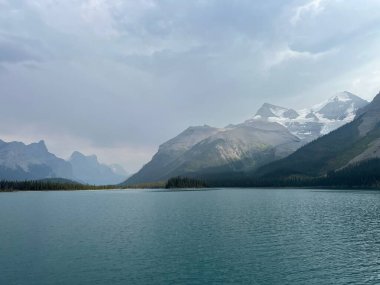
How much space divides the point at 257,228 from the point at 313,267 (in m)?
47.0

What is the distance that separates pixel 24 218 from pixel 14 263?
85.3 m

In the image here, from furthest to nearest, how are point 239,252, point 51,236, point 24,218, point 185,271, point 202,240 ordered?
point 24,218 → point 51,236 → point 202,240 → point 239,252 → point 185,271

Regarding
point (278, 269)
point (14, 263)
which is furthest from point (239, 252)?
point (14, 263)

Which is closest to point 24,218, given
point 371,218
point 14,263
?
point 14,263

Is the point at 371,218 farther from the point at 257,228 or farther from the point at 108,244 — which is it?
the point at 108,244

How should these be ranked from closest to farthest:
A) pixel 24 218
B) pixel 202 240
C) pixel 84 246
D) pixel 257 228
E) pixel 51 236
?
pixel 84 246 < pixel 202 240 < pixel 51 236 < pixel 257 228 < pixel 24 218

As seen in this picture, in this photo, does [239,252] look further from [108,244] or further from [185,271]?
[108,244]

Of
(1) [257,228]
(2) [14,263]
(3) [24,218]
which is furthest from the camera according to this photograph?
(3) [24,218]

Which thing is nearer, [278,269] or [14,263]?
[278,269]

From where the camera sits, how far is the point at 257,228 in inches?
4695

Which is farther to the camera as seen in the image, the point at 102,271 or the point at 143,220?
the point at 143,220

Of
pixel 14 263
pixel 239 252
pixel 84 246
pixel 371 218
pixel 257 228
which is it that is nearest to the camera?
pixel 14 263

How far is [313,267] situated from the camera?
72.4 metres

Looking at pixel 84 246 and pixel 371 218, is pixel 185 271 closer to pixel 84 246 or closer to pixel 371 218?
pixel 84 246
